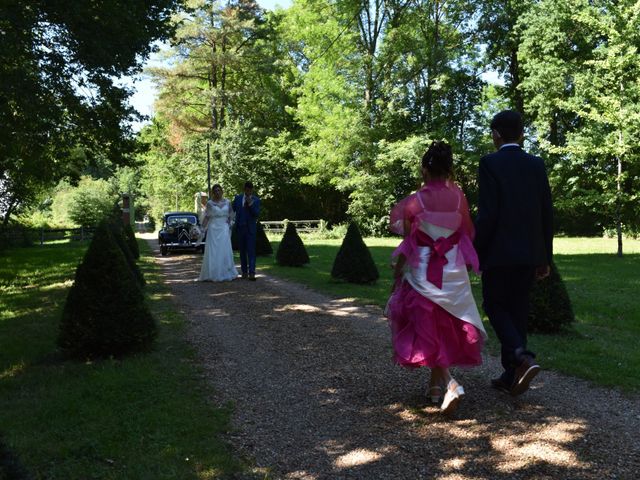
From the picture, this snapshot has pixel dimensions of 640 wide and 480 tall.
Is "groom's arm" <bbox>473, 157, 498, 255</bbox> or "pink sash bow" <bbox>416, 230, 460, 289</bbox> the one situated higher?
"groom's arm" <bbox>473, 157, 498, 255</bbox>

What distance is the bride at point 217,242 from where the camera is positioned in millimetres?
12461

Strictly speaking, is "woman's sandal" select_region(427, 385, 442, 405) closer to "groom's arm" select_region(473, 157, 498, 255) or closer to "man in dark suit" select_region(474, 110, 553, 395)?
"man in dark suit" select_region(474, 110, 553, 395)

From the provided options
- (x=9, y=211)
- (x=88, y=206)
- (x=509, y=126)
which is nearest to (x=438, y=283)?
(x=509, y=126)

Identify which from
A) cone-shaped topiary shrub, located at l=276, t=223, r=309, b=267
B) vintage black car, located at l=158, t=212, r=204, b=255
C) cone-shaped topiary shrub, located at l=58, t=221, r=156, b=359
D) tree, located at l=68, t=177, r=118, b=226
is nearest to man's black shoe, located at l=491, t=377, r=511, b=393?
cone-shaped topiary shrub, located at l=58, t=221, r=156, b=359

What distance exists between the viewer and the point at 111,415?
4070 millimetres

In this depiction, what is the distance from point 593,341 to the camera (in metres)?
6.57

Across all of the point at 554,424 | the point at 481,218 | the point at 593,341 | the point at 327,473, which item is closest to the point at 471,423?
the point at 554,424

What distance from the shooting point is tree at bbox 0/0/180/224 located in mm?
10375

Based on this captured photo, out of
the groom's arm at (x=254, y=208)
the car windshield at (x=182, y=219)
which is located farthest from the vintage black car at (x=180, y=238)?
the groom's arm at (x=254, y=208)

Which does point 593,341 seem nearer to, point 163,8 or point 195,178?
point 163,8

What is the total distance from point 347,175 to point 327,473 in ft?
115

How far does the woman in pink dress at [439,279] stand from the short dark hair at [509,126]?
1.79ft

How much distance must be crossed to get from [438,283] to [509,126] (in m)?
1.31

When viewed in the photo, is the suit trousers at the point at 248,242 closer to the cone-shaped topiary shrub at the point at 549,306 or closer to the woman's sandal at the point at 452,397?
the cone-shaped topiary shrub at the point at 549,306
